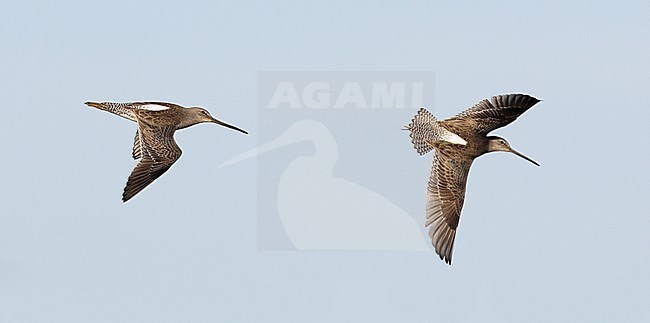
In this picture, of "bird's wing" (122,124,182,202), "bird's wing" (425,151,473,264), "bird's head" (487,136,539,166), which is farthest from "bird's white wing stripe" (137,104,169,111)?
"bird's head" (487,136,539,166)

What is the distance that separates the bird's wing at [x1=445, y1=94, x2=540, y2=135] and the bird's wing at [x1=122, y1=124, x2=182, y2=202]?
3.16 m

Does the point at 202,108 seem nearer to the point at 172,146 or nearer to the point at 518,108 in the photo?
the point at 172,146

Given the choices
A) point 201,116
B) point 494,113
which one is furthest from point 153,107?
point 494,113

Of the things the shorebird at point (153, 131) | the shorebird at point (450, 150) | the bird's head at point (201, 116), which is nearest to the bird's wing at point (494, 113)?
the shorebird at point (450, 150)

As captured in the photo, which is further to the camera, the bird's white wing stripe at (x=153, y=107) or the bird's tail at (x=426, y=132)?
the bird's white wing stripe at (x=153, y=107)

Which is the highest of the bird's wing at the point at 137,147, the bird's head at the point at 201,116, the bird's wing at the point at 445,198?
the bird's head at the point at 201,116

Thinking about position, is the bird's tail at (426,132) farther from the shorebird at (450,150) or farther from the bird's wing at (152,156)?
the bird's wing at (152,156)

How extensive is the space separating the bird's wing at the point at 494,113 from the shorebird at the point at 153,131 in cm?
308

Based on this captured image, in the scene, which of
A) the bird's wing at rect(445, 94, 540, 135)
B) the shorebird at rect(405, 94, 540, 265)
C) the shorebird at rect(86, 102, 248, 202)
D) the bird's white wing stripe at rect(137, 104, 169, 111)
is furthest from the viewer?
the bird's white wing stripe at rect(137, 104, 169, 111)

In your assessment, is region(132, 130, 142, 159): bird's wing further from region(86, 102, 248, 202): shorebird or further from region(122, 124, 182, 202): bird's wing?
region(122, 124, 182, 202): bird's wing

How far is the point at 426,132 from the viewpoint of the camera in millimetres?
16969

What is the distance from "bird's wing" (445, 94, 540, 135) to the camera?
17094 millimetres

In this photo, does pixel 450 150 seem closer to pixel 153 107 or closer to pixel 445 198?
pixel 445 198

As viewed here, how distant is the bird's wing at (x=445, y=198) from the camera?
1678cm
